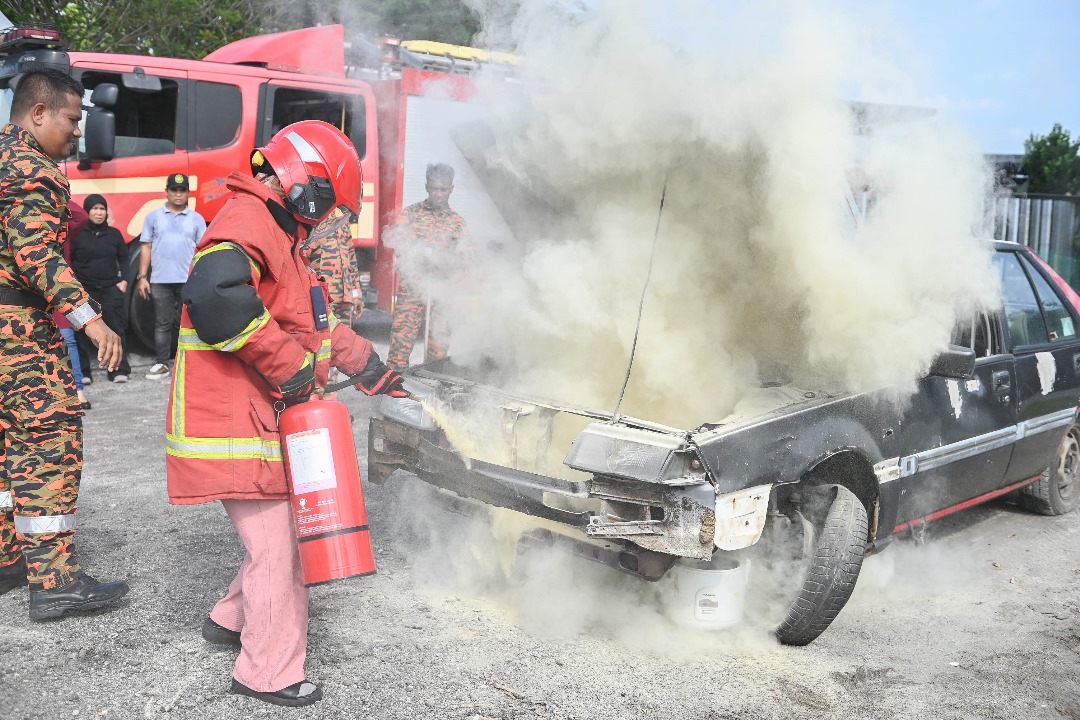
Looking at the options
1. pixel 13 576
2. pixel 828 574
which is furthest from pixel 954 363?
pixel 13 576

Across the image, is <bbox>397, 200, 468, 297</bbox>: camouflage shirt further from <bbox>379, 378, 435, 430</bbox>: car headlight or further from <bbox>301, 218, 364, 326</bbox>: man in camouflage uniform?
<bbox>379, 378, 435, 430</bbox>: car headlight

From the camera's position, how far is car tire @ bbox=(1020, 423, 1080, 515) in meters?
5.43

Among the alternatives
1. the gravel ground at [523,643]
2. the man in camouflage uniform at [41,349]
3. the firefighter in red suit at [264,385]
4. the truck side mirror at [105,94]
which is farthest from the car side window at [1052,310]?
the truck side mirror at [105,94]

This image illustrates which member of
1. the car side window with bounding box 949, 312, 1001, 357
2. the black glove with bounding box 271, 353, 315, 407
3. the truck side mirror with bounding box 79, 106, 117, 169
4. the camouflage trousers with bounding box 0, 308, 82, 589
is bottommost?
the camouflage trousers with bounding box 0, 308, 82, 589

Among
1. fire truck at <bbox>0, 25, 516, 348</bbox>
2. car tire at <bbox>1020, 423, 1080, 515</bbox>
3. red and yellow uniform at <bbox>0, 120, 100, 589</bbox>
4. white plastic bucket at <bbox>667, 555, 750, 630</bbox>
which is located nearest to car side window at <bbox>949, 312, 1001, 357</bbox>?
car tire at <bbox>1020, 423, 1080, 515</bbox>

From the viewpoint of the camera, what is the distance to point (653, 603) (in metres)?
3.77

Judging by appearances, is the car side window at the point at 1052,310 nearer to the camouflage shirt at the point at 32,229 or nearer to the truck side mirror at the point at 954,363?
the truck side mirror at the point at 954,363

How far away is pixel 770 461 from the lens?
339cm

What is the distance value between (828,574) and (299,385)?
205 centimetres

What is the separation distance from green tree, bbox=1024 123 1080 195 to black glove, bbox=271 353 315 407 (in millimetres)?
16709

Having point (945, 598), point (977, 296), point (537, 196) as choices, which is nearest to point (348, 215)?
point (537, 196)

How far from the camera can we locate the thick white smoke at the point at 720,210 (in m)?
3.70

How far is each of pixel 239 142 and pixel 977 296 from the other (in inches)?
285

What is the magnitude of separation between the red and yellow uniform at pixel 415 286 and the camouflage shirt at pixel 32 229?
240 centimetres
